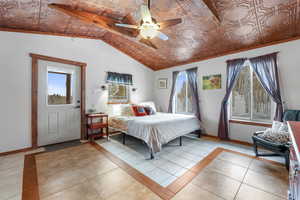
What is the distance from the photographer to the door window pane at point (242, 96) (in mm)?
3404

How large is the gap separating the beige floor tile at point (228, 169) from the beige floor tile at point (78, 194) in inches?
70.5

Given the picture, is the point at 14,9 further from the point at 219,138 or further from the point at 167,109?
the point at 219,138

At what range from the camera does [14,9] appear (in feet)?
7.20

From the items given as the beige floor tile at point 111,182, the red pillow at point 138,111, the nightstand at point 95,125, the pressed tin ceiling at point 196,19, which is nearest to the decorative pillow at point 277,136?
the pressed tin ceiling at point 196,19

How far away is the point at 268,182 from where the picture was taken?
1785 millimetres

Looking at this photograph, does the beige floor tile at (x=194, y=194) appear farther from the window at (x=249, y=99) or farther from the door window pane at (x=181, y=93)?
the door window pane at (x=181, y=93)

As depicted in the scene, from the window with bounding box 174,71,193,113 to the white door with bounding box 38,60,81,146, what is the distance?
3.41 metres

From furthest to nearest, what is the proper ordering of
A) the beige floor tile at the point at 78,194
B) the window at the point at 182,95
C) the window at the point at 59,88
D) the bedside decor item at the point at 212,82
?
the window at the point at 182,95 → the bedside decor item at the point at 212,82 → the window at the point at 59,88 → the beige floor tile at the point at 78,194

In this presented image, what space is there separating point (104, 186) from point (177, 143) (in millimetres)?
2123

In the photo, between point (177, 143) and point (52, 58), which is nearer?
point (52, 58)

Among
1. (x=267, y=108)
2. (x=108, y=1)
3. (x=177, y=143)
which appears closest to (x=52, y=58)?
(x=108, y=1)

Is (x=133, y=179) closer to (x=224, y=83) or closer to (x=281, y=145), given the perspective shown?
(x=281, y=145)

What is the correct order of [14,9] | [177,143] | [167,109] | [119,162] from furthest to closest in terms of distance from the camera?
[167,109] < [177,143] < [119,162] < [14,9]

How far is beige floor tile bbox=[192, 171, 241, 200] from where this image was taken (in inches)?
62.8
